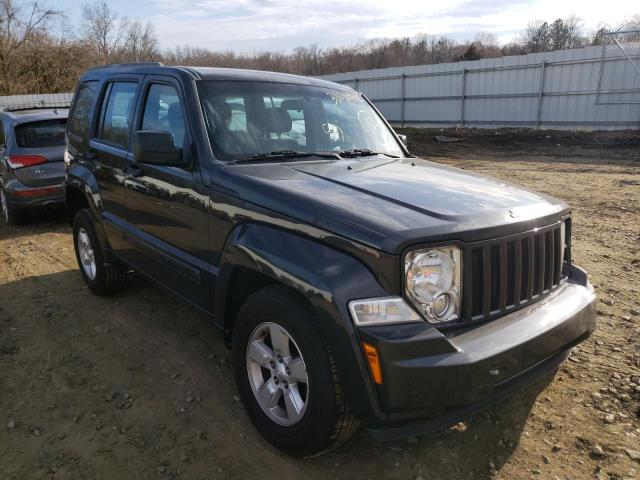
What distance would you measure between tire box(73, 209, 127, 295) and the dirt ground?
153mm

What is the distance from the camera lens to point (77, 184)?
16.1 ft

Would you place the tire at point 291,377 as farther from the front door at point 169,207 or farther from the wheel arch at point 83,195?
the wheel arch at point 83,195

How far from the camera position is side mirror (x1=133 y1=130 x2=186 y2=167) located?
3.07 metres

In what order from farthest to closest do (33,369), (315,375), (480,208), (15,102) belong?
(15,102), (33,369), (480,208), (315,375)

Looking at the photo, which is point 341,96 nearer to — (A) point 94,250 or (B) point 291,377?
(B) point 291,377

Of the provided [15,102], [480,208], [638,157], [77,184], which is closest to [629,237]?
[480,208]

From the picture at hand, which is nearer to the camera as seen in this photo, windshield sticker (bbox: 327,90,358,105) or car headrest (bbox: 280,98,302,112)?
car headrest (bbox: 280,98,302,112)

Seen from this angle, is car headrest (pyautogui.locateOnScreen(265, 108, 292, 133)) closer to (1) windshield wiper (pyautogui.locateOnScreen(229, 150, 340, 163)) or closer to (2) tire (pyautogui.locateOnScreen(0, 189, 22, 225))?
(1) windshield wiper (pyautogui.locateOnScreen(229, 150, 340, 163))

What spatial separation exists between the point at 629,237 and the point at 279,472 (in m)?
5.66

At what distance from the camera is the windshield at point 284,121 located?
10.8 feet

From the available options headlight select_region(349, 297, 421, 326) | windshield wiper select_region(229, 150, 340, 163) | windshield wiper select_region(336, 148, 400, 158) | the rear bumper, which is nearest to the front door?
windshield wiper select_region(229, 150, 340, 163)

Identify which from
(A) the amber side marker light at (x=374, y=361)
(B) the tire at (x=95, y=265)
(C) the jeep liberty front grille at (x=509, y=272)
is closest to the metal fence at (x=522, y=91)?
(C) the jeep liberty front grille at (x=509, y=272)

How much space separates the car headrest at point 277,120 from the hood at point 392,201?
39cm

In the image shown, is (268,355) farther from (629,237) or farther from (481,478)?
(629,237)
